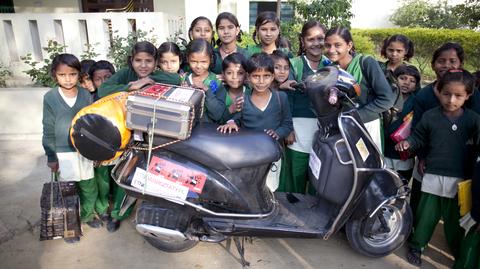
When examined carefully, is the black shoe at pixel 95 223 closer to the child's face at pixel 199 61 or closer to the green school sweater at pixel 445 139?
the child's face at pixel 199 61

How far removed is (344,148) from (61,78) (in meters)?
2.07

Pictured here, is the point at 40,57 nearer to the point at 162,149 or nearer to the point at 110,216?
the point at 110,216

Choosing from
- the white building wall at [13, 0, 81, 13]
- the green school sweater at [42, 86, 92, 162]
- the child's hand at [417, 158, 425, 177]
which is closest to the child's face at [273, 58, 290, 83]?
the child's hand at [417, 158, 425, 177]

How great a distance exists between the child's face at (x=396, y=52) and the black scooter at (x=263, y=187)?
131cm

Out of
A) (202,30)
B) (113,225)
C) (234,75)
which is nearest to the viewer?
(234,75)

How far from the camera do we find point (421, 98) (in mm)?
2777

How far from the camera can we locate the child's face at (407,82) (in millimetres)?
3305

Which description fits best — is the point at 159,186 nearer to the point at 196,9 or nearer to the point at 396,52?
the point at 396,52

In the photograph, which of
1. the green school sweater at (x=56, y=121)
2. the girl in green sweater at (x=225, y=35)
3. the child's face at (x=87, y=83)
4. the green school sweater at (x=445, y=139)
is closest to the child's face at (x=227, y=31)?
the girl in green sweater at (x=225, y=35)

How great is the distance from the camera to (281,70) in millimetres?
2979

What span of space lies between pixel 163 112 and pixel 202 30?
157 centimetres

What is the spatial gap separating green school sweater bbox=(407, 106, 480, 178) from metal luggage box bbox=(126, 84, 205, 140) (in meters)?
1.57

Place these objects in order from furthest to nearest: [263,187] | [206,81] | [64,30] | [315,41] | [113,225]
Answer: [64,30], [113,225], [315,41], [206,81], [263,187]

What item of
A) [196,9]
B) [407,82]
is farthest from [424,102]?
[196,9]
